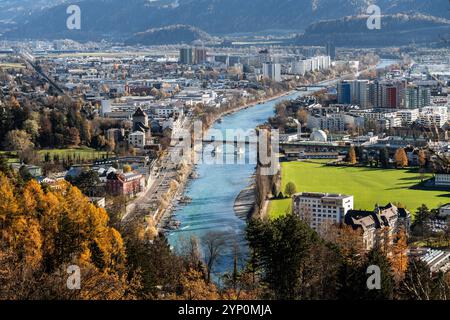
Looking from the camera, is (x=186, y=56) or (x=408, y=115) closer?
(x=408, y=115)

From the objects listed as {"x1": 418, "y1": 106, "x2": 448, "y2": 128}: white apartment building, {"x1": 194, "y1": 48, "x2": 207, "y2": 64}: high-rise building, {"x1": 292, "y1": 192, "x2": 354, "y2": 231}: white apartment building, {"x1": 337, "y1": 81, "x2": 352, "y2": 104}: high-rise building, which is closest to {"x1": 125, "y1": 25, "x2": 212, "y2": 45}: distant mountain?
{"x1": 194, "y1": 48, "x2": 207, "y2": 64}: high-rise building

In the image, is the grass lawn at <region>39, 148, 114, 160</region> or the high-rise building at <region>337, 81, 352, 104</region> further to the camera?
the high-rise building at <region>337, 81, 352, 104</region>

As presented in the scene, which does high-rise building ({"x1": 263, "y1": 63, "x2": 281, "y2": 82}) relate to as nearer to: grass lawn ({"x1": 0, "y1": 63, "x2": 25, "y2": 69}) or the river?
grass lawn ({"x1": 0, "y1": 63, "x2": 25, "y2": 69})

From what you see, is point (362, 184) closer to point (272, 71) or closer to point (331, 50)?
point (272, 71)

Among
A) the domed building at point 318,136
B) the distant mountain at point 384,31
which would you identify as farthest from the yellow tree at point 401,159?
the distant mountain at point 384,31

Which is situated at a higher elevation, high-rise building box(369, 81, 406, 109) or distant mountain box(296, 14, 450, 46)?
distant mountain box(296, 14, 450, 46)

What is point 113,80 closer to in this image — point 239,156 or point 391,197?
point 239,156

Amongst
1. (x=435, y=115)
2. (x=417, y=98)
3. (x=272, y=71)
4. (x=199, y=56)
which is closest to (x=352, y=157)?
(x=435, y=115)

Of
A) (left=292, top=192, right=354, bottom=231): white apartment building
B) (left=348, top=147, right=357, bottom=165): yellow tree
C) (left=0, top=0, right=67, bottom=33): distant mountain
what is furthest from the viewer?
(left=0, top=0, right=67, bottom=33): distant mountain
